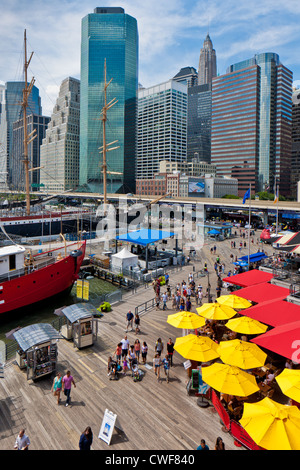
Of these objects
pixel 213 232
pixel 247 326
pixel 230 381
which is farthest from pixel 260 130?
pixel 230 381

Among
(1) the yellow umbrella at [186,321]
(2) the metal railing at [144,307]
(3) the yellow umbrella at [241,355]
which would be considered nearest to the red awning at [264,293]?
(1) the yellow umbrella at [186,321]

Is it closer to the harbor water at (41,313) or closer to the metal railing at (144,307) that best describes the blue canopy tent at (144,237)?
the harbor water at (41,313)

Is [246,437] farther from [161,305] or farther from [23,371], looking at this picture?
[161,305]

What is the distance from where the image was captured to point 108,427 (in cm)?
1041

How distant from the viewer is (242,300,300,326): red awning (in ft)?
51.1

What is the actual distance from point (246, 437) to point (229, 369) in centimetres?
212

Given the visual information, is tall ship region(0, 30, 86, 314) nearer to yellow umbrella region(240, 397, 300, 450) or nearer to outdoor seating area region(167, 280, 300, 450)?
outdoor seating area region(167, 280, 300, 450)

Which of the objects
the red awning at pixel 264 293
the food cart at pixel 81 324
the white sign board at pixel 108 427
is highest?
the red awning at pixel 264 293

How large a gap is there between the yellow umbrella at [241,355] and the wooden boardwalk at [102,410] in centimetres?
207

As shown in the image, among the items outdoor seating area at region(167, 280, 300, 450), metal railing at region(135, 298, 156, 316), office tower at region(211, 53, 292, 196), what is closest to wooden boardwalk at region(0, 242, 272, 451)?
outdoor seating area at region(167, 280, 300, 450)

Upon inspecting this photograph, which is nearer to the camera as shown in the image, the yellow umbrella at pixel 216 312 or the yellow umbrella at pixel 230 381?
the yellow umbrella at pixel 230 381

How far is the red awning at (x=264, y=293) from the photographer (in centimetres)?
1895

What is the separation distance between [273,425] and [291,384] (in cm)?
254
